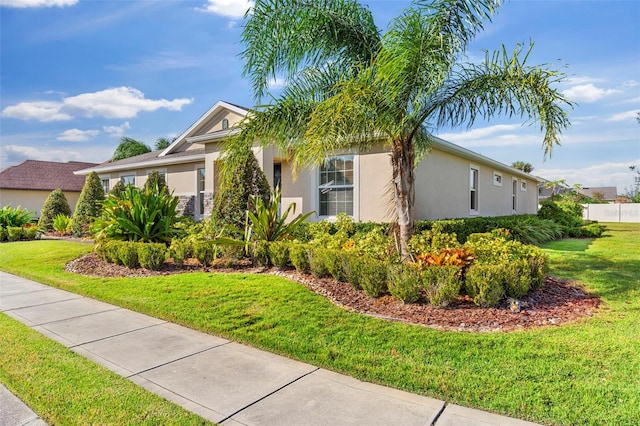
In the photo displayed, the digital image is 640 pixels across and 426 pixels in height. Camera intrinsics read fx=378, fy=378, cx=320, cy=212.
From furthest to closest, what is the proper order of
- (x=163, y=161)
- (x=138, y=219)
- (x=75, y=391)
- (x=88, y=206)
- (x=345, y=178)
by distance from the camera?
1. (x=88, y=206)
2. (x=163, y=161)
3. (x=345, y=178)
4. (x=138, y=219)
5. (x=75, y=391)

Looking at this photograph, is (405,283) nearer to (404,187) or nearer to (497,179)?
(404,187)

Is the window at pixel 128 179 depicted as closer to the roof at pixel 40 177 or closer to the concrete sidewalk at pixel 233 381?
the roof at pixel 40 177

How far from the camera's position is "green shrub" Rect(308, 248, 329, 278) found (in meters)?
6.80

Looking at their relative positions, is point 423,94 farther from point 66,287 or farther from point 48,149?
point 48,149

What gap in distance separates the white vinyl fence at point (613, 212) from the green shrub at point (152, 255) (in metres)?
33.1

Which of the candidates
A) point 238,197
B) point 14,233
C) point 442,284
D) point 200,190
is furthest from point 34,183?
point 442,284

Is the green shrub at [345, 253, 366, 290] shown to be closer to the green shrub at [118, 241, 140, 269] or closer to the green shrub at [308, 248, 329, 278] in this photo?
the green shrub at [308, 248, 329, 278]

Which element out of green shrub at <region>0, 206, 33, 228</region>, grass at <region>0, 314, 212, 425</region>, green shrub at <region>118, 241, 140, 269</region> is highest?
green shrub at <region>0, 206, 33, 228</region>

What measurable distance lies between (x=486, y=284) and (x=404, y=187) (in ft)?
7.21

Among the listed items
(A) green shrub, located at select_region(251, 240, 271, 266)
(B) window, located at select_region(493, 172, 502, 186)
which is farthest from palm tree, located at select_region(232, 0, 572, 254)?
(B) window, located at select_region(493, 172, 502, 186)

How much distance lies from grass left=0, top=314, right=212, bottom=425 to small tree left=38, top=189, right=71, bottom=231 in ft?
61.2

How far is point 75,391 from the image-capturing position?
3.23 metres

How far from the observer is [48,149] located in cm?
1988

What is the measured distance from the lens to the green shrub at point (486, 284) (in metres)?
5.03
